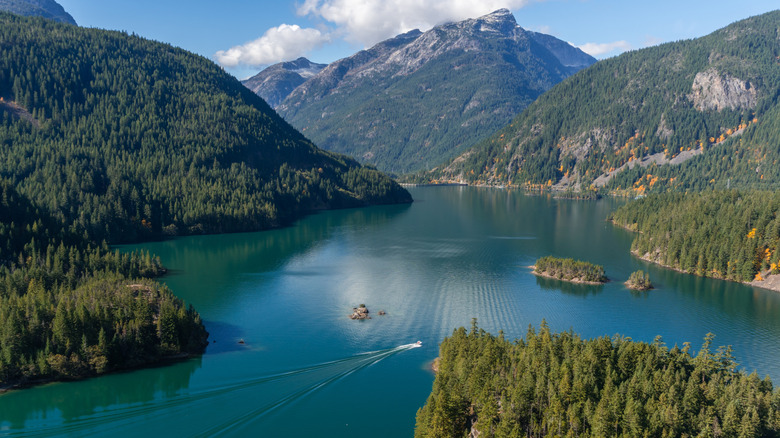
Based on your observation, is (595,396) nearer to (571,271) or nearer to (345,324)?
(345,324)

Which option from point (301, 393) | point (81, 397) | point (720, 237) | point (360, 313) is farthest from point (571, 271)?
point (81, 397)

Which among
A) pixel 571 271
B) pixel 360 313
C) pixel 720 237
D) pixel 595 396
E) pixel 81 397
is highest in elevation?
pixel 720 237

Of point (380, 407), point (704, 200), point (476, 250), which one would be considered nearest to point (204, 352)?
point (380, 407)

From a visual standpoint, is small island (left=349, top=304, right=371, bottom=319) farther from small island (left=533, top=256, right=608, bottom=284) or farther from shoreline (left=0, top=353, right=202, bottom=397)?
small island (left=533, top=256, right=608, bottom=284)

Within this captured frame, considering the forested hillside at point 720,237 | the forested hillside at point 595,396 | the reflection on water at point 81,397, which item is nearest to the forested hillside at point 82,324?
the reflection on water at point 81,397

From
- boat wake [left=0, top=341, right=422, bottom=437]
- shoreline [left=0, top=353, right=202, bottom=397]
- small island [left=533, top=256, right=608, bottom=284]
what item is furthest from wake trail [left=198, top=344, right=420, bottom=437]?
small island [left=533, top=256, right=608, bottom=284]

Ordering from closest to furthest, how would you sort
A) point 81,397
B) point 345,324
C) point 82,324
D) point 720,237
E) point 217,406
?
point 217,406
point 81,397
point 82,324
point 345,324
point 720,237
